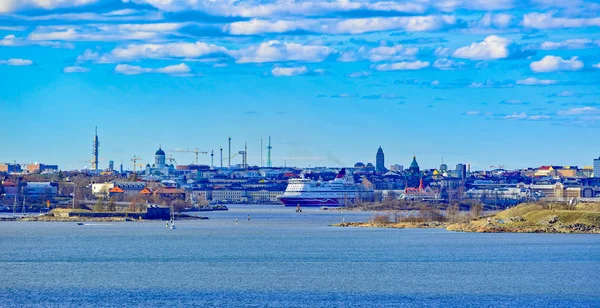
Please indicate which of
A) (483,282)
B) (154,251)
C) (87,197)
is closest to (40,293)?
(483,282)

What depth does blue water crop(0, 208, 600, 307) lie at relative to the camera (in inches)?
1604

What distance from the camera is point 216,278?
1871 inches

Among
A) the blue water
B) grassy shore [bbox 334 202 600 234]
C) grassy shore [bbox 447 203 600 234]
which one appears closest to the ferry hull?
grassy shore [bbox 334 202 600 234]

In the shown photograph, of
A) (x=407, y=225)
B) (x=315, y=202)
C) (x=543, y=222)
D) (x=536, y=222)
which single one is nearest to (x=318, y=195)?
(x=315, y=202)

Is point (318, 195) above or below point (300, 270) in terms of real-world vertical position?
above

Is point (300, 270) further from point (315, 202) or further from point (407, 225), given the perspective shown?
point (315, 202)

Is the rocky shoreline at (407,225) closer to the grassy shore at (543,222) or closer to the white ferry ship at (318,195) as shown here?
the grassy shore at (543,222)

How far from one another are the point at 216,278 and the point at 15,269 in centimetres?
875

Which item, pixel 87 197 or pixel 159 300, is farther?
pixel 87 197

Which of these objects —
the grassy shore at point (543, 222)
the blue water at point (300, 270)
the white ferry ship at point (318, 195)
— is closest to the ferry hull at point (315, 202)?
the white ferry ship at point (318, 195)

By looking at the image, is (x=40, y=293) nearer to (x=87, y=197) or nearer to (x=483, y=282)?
(x=483, y=282)

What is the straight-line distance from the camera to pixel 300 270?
51.8 metres

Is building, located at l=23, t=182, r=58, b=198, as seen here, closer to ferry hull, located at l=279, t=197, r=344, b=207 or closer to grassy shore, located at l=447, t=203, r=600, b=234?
ferry hull, located at l=279, t=197, r=344, b=207

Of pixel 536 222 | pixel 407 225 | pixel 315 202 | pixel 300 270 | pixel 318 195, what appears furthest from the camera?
pixel 318 195
